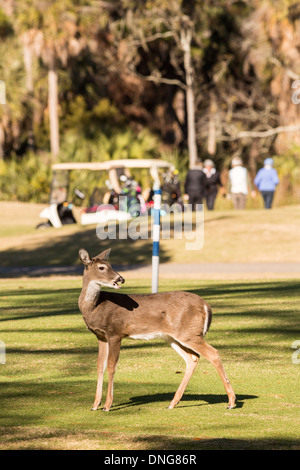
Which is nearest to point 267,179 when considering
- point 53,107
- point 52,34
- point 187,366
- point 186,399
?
point 186,399

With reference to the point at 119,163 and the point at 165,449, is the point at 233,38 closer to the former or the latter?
the point at 119,163

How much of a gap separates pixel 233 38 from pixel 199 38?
2.69 meters

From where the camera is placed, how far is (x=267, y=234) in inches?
1050

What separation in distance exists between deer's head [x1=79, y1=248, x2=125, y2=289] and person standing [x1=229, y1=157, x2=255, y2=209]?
846 inches

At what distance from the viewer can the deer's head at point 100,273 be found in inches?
301

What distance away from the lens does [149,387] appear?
29.8ft

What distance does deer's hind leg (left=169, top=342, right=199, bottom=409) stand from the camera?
8016mm

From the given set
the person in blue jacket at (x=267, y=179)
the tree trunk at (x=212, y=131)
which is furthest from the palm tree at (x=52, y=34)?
the person in blue jacket at (x=267, y=179)

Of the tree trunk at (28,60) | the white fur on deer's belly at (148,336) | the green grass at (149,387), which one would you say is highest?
the tree trunk at (28,60)

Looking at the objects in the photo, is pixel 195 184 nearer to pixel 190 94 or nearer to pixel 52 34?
pixel 190 94

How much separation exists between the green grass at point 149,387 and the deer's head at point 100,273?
3.26ft

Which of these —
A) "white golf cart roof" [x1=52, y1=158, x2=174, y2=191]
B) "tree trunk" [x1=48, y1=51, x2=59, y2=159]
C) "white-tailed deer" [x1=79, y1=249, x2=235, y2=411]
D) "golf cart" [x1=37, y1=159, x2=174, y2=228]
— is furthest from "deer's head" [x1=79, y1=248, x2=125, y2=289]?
"tree trunk" [x1=48, y1=51, x2=59, y2=159]

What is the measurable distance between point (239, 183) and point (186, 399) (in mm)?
21689

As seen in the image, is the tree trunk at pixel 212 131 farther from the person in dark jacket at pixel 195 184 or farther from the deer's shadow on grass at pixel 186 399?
the deer's shadow on grass at pixel 186 399
